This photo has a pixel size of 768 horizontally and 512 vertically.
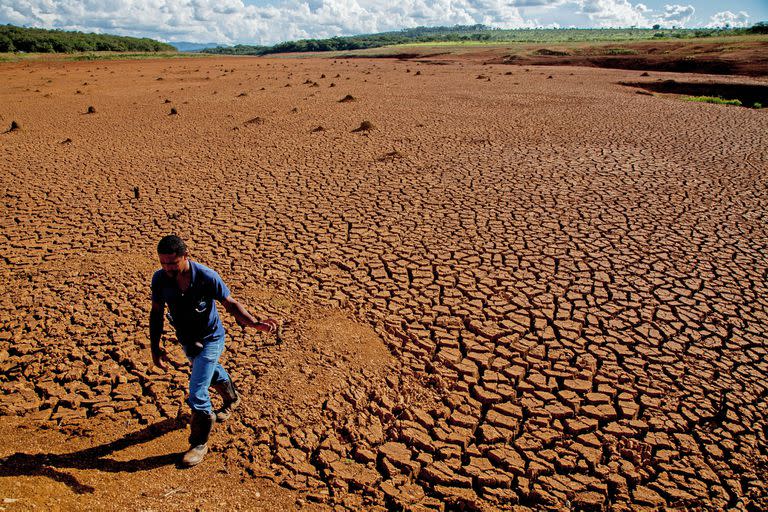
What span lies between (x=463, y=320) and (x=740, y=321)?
9.76 feet

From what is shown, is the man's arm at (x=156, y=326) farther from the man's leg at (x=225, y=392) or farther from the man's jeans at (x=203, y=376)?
the man's leg at (x=225, y=392)

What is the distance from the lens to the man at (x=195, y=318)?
10.6 ft

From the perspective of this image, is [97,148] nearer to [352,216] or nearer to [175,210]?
[175,210]

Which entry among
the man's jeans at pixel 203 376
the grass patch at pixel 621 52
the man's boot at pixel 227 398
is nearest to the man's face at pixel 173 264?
the man's jeans at pixel 203 376

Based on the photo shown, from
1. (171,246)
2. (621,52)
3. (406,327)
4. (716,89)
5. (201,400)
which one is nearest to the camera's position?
(171,246)

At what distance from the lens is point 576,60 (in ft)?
133

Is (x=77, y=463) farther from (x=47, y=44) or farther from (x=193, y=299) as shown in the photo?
(x=47, y=44)

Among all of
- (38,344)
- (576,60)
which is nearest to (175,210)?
(38,344)

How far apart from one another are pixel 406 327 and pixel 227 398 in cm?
200

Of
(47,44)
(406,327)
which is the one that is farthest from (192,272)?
(47,44)

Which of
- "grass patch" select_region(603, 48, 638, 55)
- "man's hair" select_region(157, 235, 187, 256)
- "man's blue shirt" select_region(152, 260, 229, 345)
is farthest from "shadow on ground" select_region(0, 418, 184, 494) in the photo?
"grass patch" select_region(603, 48, 638, 55)

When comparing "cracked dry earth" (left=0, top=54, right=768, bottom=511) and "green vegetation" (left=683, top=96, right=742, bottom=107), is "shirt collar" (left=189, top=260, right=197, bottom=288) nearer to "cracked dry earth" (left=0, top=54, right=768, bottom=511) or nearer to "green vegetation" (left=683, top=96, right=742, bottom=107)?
"cracked dry earth" (left=0, top=54, right=768, bottom=511)

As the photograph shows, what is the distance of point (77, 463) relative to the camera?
3.33m

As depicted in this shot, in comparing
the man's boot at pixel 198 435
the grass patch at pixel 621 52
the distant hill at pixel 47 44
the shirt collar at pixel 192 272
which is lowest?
the man's boot at pixel 198 435
